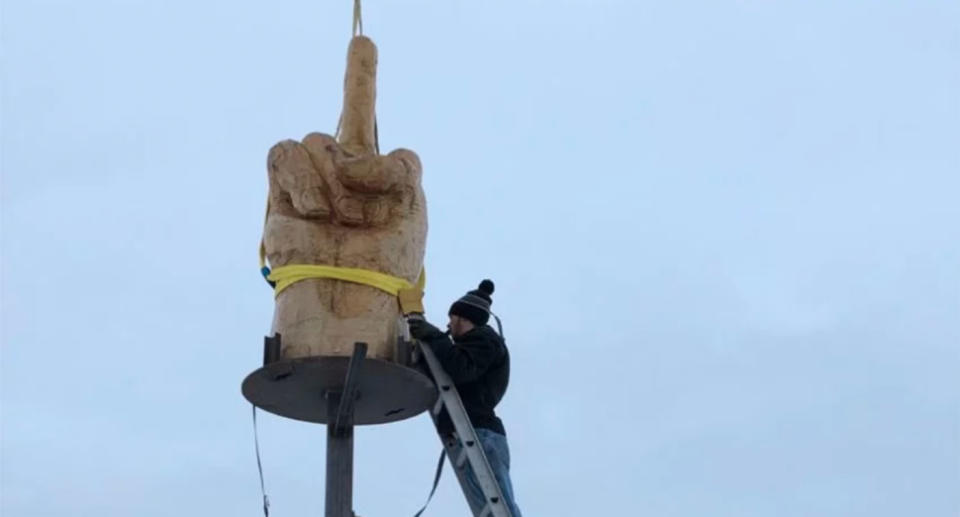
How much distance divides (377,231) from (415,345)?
2.71 ft

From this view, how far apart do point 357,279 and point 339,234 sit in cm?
36

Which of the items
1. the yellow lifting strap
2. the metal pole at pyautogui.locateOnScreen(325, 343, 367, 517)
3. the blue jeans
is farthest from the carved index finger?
the blue jeans

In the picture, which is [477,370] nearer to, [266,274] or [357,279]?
[357,279]

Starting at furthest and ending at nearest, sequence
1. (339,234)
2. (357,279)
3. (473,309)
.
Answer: (473,309), (339,234), (357,279)

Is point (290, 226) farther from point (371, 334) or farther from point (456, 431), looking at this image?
point (456, 431)

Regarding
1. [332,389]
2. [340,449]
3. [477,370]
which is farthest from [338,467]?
[477,370]

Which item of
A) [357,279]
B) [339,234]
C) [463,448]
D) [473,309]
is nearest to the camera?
[463,448]

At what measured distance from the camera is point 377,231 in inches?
Answer: 454

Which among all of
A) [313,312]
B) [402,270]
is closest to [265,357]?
[313,312]

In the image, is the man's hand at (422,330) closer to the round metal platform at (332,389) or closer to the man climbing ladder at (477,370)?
the man climbing ladder at (477,370)

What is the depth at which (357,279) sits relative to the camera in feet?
37.2

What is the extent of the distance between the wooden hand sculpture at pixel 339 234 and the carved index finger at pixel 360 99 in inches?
4.2

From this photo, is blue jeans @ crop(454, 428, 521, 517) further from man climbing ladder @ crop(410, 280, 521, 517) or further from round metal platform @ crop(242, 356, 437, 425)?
round metal platform @ crop(242, 356, 437, 425)

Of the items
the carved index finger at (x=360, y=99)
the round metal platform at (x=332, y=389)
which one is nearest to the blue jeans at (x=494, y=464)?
the round metal platform at (x=332, y=389)
